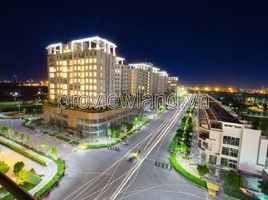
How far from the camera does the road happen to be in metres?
25.9

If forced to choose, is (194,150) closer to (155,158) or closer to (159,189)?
(155,158)

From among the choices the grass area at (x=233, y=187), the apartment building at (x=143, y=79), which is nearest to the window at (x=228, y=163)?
the grass area at (x=233, y=187)

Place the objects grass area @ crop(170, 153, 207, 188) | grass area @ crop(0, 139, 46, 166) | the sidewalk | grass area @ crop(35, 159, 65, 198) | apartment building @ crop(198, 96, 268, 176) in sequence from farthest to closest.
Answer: grass area @ crop(0, 139, 46, 166) → apartment building @ crop(198, 96, 268, 176) → grass area @ crop(170, 153, 207, 188) → the sidewalk → grass area @ crop(35, 159, 65, 198)

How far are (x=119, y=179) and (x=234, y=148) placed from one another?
20.1m

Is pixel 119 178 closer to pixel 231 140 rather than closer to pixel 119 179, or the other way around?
pixel 119 179

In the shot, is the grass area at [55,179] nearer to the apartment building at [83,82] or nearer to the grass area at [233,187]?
the apartment building at [83,82]

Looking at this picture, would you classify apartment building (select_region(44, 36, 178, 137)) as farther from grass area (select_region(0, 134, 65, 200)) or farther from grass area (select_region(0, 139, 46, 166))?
grass area (select_region(0, 139, 46, 166))

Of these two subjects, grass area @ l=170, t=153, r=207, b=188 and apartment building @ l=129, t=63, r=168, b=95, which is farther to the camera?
apartment building @ l=129, t=63, r=168, b=95

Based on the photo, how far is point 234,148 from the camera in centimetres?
3328

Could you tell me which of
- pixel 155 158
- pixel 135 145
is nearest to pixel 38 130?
pixel 135 145

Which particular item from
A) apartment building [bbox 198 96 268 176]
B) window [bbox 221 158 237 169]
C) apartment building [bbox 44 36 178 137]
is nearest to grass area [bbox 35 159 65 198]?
apartment building [bbox 44 36 178 137]

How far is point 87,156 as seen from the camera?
123 ft

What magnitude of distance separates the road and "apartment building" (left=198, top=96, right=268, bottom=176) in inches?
313

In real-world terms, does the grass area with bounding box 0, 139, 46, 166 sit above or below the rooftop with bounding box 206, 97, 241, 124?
below
